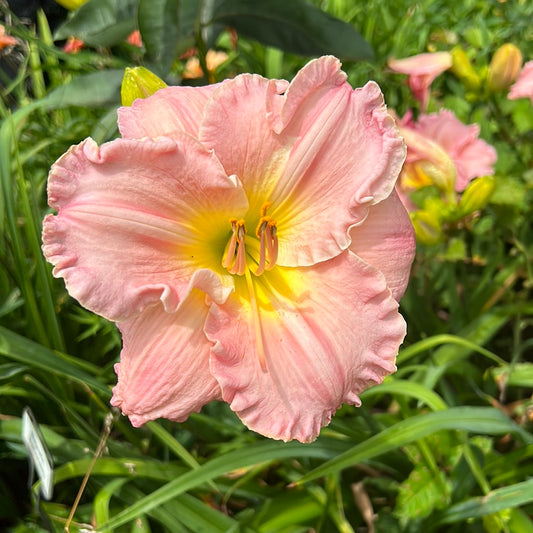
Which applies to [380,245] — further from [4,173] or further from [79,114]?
[79,114]

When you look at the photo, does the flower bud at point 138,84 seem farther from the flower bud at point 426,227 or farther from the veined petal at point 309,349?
the flower bud at point 426,227

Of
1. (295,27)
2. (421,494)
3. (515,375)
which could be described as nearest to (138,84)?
(295,27)

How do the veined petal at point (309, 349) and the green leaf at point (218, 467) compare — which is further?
the green leaf at point (218, 467)

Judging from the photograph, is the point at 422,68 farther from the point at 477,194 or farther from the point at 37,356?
the point at 37,356

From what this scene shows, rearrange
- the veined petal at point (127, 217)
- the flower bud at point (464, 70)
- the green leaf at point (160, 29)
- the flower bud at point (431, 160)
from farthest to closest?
1. the flower bud at point (464, 70)
2. the flower bud at point (431, 160)
3. the green leaf at point (160, 29)
4. the veined petal at point (127, 217)

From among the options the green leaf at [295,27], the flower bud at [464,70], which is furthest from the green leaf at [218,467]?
the flower bud at [464,70]

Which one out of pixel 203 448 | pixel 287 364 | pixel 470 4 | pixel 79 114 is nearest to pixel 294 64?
pixel 79 114
